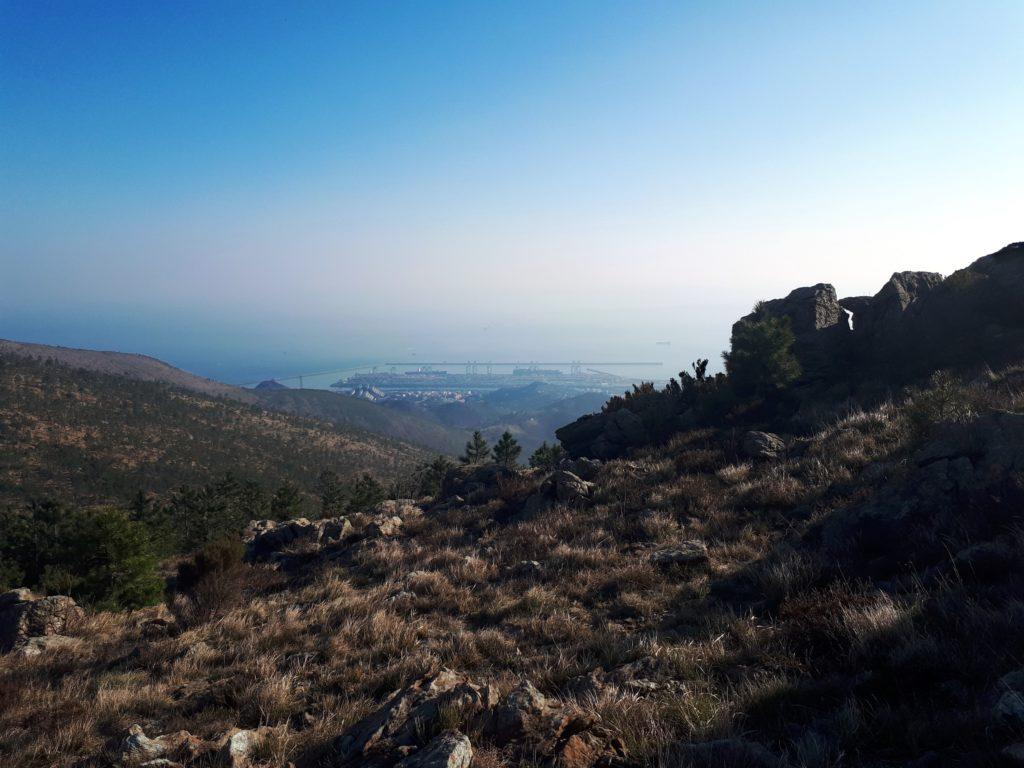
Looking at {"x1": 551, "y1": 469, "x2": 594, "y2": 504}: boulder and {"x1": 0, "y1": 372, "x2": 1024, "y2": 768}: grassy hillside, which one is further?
{"x1": 551, "y1": 469, "x2": 594, "y2": 504}: boulder

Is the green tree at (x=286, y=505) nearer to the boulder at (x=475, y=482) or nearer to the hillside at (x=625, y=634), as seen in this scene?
the boulder at (x=475, y=482)

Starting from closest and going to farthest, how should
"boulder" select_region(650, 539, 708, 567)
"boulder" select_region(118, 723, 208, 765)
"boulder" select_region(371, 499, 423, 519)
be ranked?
"boulder" select_region(118, 723, 208, 765) < "boulder" select_region(650, 539, 708, 567) < "boulder" select_region(371, 499, 423, 519)

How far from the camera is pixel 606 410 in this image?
2578 centimetres

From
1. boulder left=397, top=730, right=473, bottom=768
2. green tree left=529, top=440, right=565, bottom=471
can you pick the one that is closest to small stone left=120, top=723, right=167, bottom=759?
boulder left=397, top=730, right=473, bottom=768

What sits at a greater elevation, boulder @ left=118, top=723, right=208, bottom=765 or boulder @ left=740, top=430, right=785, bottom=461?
boulder @ left=740, top=430, right=785, bottom=461

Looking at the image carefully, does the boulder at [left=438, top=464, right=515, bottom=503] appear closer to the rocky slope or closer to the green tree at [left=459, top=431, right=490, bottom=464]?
the rocky slope

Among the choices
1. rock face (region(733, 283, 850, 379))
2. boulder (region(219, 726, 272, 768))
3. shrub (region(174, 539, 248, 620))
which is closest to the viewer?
boulder (region(219, 726, 272, 768))

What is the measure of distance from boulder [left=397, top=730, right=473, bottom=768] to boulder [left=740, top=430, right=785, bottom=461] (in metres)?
13.0

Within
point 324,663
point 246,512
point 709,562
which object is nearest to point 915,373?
point 709,562

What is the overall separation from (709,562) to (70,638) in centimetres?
1149

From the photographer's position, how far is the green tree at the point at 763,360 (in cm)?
1995

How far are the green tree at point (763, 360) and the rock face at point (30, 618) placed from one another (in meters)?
22.1

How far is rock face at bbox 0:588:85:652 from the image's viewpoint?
8.77m

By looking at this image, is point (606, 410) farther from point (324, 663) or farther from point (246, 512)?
point (246, 512)
